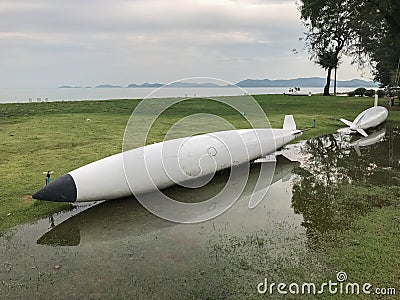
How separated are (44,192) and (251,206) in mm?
4322

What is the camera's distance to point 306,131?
18594mm

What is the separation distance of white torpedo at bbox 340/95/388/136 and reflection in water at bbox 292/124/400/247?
86.5 inches

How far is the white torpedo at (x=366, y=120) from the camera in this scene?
17.8 m

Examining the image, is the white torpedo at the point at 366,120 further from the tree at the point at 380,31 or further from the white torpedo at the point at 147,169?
the white torpedo at the point at 147,169

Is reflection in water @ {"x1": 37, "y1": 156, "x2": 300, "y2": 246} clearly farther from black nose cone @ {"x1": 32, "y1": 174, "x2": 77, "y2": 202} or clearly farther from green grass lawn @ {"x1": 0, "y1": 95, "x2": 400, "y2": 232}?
green grass lawn @ {"x1": 0, "y1": 95, "x2": 400, "y2": 232}

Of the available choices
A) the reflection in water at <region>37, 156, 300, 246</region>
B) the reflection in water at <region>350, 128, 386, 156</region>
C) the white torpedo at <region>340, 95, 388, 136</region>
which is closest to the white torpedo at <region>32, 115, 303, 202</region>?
the reflection in water at <region>37, 156, 300, 246</region>

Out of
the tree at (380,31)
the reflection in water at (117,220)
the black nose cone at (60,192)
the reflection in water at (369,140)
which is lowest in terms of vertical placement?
the reflection in water at (117,220)

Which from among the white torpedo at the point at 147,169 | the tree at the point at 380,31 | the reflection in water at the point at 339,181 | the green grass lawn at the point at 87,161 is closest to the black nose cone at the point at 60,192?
the white torpedo at the point at 147,169

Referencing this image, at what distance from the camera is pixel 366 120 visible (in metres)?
19.4

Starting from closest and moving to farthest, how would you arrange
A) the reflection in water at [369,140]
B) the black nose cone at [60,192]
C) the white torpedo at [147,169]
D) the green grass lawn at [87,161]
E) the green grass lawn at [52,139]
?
1. the green grass lawn at [87,161]
2. the black nose cone at [60,192]
3. the white torpedo at [147,169]
4. the green grass lawn at [52,139]
5. the reflection in water at [369,140]

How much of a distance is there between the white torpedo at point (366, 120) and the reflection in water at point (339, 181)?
86.5 inches

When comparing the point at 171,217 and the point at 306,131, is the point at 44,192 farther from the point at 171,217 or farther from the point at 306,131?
the point at 306,131

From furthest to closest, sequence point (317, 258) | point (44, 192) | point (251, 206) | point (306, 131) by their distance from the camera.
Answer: point (306, 131)
point (251, 206)
point (44, 192)
point (317, 258)

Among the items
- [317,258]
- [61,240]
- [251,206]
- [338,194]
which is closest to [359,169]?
[338,194]
